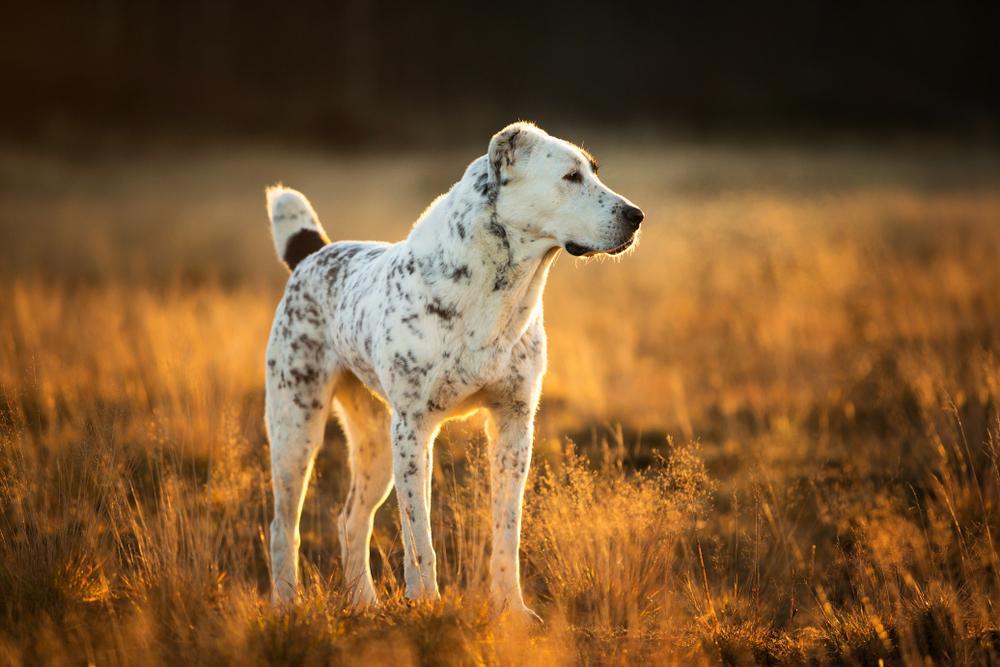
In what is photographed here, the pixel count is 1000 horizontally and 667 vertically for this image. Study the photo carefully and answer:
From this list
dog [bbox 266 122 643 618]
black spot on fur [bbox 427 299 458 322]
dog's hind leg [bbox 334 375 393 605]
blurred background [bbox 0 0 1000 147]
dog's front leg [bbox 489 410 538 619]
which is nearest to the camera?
dog [bbox 266 122 643 618]

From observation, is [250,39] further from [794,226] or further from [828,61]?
[794,226]

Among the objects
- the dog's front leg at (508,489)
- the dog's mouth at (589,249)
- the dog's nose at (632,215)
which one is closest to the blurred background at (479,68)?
the dog's front leg at (508,489)

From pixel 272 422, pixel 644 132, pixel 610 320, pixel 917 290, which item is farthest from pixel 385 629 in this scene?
pixel 644 132

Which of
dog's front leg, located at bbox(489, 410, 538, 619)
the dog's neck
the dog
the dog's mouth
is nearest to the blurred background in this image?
the dog

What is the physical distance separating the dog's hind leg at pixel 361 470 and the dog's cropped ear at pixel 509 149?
162 cm

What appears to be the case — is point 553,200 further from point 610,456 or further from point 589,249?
point 610,456

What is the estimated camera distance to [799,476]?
6680 mm

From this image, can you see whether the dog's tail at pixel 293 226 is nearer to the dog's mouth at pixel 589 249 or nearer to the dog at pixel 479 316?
the dog at pixel 479 316

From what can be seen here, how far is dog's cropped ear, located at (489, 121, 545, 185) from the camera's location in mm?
4297

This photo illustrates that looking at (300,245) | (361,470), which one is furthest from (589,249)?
(300,245)

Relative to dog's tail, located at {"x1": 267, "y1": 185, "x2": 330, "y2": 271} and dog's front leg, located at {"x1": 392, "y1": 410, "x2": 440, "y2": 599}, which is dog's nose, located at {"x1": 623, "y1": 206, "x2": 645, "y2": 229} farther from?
dog's tail, located at {"x1": 267, "y1": 185, "x2": 330, "y2": 271}

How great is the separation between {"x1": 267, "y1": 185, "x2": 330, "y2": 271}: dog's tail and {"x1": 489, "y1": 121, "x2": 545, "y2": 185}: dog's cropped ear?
1826 mm

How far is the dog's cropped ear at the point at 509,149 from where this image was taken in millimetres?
4297

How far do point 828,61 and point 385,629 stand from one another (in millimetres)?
43012
